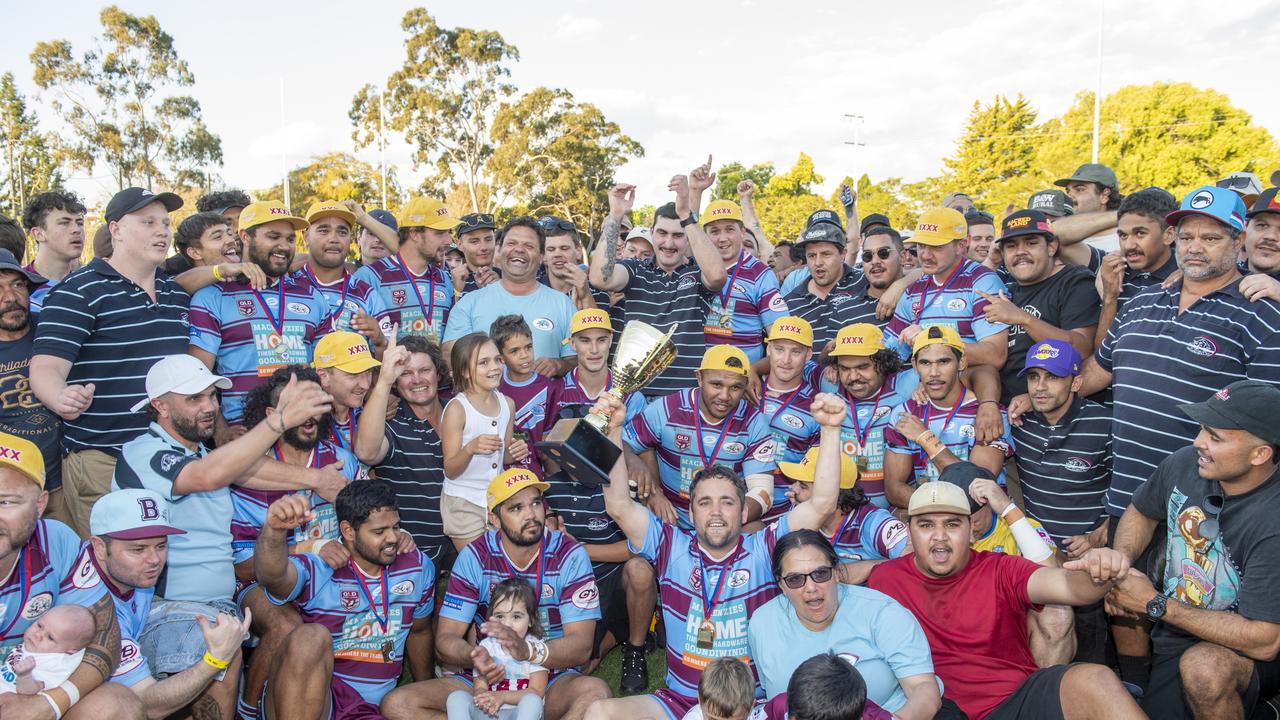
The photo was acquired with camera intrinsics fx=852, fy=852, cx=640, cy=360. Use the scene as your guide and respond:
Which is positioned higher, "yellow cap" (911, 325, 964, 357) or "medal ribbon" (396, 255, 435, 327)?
"medal ribbon" (396, 255, 435, 327)

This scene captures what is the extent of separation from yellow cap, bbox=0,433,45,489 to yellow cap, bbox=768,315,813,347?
4.54 meters

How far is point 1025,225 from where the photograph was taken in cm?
632

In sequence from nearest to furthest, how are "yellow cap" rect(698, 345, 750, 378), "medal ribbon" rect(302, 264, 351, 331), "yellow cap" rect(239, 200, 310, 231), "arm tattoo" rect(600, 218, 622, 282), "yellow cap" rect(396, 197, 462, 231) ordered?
"yellow cap" rect(698, 345, 750, 378)
"yellow cap" rect(239, 200, 310, 231)
"medal ribbon" rect(302, 264, 351, 331)
"arm tattoo" rect(600, 218, 622, 282)
"yellow cap" rect(396, 197, 462, 231)

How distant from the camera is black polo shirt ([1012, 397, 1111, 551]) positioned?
214 inches

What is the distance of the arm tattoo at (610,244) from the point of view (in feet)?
22.8

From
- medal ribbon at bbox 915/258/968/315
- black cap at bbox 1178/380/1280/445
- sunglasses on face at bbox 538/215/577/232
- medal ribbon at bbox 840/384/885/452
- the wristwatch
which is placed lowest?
the wristwatch

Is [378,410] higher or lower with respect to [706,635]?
higher

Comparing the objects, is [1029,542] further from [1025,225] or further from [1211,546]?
[1025,225]

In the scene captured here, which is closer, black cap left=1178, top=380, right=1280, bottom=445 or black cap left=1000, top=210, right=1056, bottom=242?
black cap left=1178, top=380, right=1280, bottom=445

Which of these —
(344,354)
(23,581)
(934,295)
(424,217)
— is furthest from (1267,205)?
(23,581)

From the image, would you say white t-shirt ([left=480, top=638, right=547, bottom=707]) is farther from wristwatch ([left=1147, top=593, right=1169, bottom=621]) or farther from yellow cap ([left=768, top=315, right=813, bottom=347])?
wristwatch ([left=1147, top=593, right=1169, bottom=621])

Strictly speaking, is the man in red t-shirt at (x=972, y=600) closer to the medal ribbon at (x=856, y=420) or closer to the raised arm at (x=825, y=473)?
the raised arm at (x=825, y=473)

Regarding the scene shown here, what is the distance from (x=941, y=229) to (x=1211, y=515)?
2.95 meters

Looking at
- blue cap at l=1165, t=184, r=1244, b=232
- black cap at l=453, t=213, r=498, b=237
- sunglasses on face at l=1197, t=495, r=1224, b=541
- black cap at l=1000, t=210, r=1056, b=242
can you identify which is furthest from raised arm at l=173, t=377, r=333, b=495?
blue cap at l=1165, t=184, r=1244, b=232
